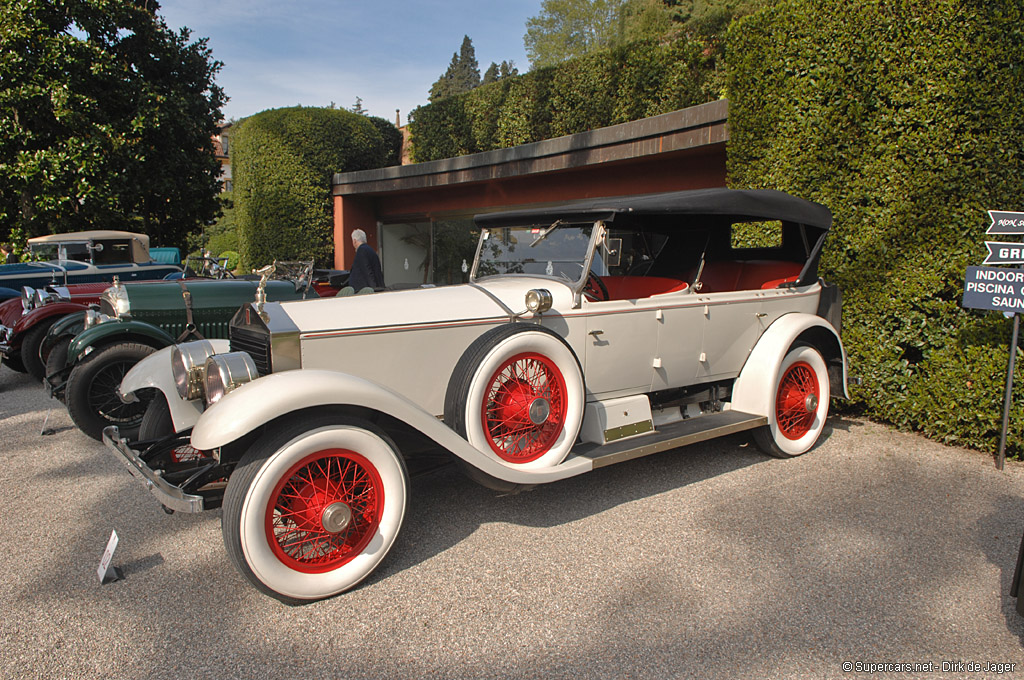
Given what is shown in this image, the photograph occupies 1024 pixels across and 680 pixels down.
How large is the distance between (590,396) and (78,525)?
2.97 m

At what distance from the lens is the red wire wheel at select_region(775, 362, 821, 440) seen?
4453 millimetres

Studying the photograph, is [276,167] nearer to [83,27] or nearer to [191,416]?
[83,27]

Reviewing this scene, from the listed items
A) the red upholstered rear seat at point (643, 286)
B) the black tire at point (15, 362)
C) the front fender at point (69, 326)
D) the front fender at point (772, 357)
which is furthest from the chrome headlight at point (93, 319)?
the front fender at point (772, 357)

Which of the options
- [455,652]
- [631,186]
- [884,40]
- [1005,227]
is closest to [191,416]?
[455,652]

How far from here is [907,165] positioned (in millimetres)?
4707

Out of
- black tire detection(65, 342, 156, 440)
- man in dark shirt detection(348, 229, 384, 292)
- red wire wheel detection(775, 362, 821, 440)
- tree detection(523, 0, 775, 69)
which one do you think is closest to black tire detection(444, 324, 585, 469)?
red wire wheel detection(775, 362, 821, 440)

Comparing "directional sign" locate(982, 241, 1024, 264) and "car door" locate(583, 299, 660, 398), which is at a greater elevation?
"directional sign" locate(982, 241, 1024, 264)

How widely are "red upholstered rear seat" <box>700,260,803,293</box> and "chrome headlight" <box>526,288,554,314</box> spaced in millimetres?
1951

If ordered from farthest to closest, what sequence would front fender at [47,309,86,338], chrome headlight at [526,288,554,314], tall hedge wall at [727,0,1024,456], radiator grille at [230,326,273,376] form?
front fender at [47,309,86,338] → tall hedge wall at [727,0,1024,456] → chrome headlight at [526,288,554,314] → radiator grille at [230,326,273,376]

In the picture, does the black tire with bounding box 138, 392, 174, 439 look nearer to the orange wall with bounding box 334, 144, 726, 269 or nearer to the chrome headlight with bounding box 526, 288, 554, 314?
the chrome headlight with bounding box 526, 288, 554, 314

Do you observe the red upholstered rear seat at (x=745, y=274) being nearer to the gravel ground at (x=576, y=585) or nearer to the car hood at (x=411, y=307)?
the gravel ground at (x=576, y=585)

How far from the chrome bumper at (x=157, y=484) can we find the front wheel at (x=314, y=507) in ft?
0.50

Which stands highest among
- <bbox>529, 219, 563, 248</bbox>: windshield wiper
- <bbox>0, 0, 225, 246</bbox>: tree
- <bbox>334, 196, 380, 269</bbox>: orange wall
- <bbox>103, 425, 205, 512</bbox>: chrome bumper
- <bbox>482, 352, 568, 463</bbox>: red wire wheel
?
<bbox>0, 0, 225, 246</bbox>: tree

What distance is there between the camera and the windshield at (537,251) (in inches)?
149
